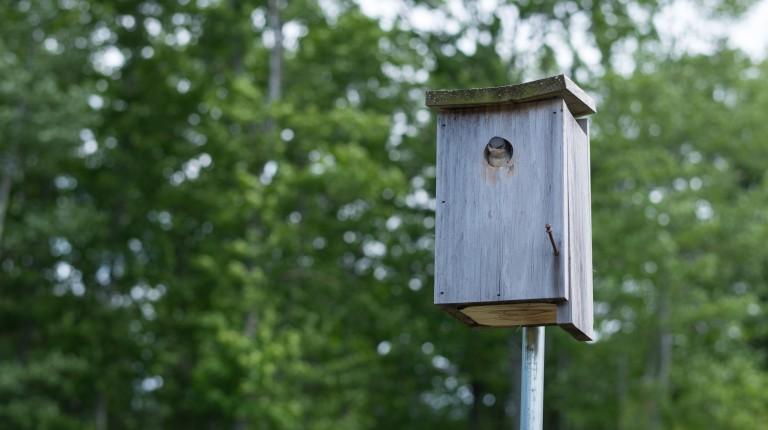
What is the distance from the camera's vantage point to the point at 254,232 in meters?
12.9

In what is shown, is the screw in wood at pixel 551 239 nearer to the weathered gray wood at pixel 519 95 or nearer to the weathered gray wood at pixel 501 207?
the weathered gray wood at pixel 501 207

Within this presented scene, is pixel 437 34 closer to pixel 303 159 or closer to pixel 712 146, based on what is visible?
pixel 303 159

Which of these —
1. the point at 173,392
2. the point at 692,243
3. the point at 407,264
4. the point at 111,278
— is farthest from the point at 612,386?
the point at 111,278

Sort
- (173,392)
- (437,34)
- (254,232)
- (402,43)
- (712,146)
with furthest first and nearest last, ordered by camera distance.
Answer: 1. (712,146)
2. (173,392)
3. (402,43)
4. (437,34)
5. (254,232)

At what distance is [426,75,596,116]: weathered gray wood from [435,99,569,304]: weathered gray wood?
0.19ft

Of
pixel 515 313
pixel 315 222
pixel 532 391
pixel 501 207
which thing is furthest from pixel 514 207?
pixel 315 222

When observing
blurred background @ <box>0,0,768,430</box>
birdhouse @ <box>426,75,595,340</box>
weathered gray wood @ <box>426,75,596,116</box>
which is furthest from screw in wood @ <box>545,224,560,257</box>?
blurred background @ <box>0,0,768,430</box>

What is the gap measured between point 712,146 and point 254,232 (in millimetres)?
7899

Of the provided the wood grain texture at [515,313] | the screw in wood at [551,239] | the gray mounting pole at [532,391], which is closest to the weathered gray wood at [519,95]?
the screw in wood at [551,239]

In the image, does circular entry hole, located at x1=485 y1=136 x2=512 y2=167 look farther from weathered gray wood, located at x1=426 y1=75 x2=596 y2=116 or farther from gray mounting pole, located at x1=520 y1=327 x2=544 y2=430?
gray mounting pole, located at x1=520 y1=327 x2=544 y2=430

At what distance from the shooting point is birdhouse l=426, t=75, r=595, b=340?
4.56 metres

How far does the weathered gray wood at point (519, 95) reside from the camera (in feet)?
15.5

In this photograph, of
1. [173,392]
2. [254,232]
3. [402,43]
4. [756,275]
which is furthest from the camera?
[756,275]

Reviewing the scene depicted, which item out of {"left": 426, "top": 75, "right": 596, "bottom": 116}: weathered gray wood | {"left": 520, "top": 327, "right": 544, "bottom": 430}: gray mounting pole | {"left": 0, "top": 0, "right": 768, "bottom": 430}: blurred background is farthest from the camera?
→ {"left": 0, "top": 0, "right": 768, "bottom": 430}: blurred background
